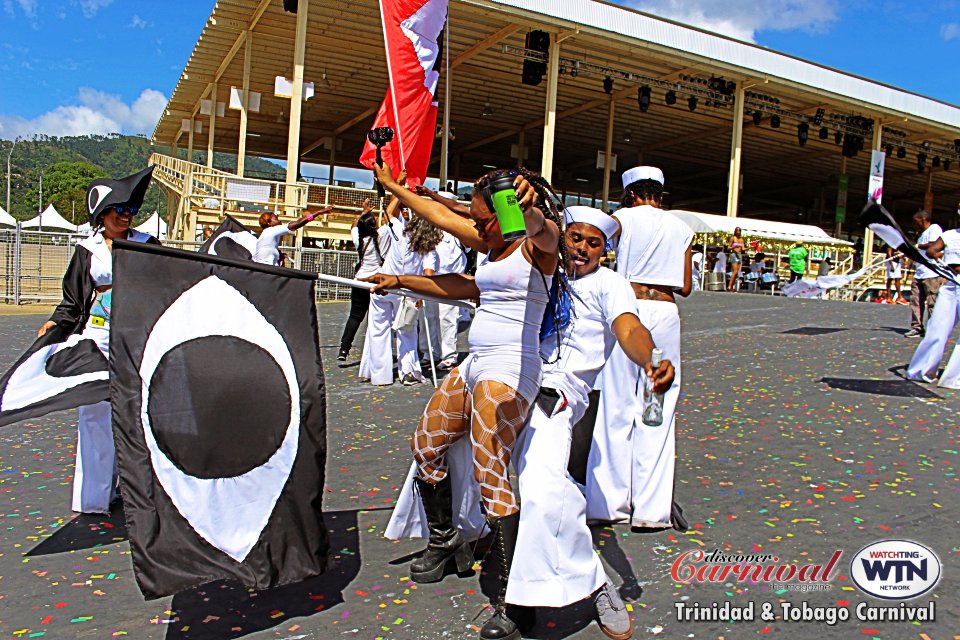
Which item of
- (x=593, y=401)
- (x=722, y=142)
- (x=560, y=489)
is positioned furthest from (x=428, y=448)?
Answer: (x=722, y=142)

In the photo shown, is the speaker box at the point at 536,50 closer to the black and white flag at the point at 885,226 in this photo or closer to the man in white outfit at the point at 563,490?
the black and white flag at the point at 885,226

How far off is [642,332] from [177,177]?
32.9 m

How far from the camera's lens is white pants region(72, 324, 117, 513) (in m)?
4.18

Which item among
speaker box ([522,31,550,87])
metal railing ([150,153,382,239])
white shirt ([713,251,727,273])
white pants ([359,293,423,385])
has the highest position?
speaker box ([522,31,550,87])

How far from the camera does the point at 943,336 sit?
8.11 m

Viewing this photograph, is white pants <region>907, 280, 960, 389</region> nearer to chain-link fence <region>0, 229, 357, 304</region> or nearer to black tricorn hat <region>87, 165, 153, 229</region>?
black tricorn hat <region>87, 165, 153, 229</region>

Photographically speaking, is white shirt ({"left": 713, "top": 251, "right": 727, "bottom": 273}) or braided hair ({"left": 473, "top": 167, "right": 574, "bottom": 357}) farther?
white shirt ({"left": 713, "top": 251, "right": 727, "bottom": 273})

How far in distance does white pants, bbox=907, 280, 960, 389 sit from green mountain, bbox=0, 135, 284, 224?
2472 centimetres

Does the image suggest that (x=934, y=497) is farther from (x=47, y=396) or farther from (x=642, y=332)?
(x=47, y=396)

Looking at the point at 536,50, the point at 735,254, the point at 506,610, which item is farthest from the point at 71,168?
the point at 506,610

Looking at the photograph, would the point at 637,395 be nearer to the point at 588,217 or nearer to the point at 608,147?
the point at 588,217

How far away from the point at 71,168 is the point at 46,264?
8743 cm

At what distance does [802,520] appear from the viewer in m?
4.23

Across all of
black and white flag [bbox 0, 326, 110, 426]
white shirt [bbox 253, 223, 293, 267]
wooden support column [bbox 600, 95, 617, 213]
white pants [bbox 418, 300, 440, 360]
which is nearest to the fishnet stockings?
black and white flag [bbox 0, 326, 110, 426]
